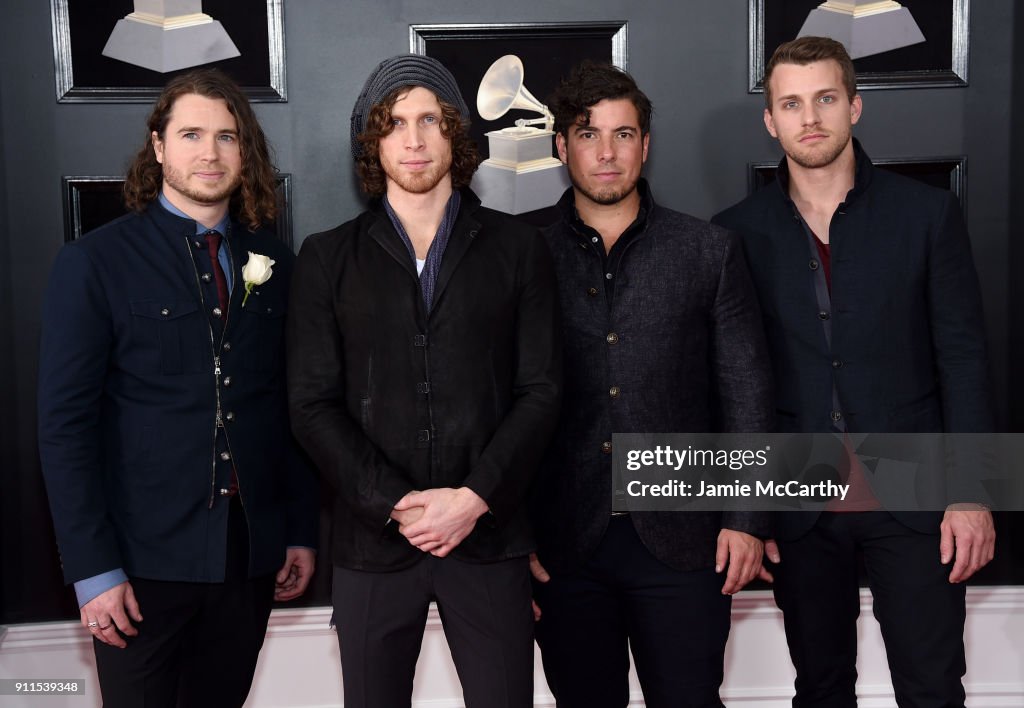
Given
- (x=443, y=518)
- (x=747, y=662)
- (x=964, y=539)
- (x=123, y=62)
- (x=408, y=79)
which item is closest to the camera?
(x=443, y=518)

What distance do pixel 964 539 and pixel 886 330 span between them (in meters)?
0.58

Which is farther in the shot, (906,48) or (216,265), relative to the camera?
(906,48)

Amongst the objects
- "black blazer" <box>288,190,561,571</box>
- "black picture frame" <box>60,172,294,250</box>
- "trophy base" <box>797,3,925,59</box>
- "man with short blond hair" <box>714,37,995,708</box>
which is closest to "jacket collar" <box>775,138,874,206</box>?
"man with short blond hair" <box>714,37,995,708</box>

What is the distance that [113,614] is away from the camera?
2232 mm

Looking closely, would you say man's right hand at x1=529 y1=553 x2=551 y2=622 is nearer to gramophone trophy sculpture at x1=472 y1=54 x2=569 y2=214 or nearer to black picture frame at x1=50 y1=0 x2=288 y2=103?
gramophone trophy sculpture at x1=472 y1=54 x2=569 y2=214

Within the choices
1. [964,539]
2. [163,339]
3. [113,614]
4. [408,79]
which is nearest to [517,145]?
[408,79]

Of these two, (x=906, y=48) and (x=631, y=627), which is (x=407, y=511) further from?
(x=906, y=48)

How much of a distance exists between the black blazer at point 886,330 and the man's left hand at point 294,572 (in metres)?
1.28

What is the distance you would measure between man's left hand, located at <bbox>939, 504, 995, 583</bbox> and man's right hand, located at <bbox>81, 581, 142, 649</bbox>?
203 cm

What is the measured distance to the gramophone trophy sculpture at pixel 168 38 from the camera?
327 cm

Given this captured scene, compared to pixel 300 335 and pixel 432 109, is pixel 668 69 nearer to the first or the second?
pixel 432 109

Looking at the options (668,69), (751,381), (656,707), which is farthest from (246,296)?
(668,69)

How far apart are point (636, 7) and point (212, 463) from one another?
2140 mm

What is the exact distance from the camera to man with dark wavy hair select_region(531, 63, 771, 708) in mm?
2453
